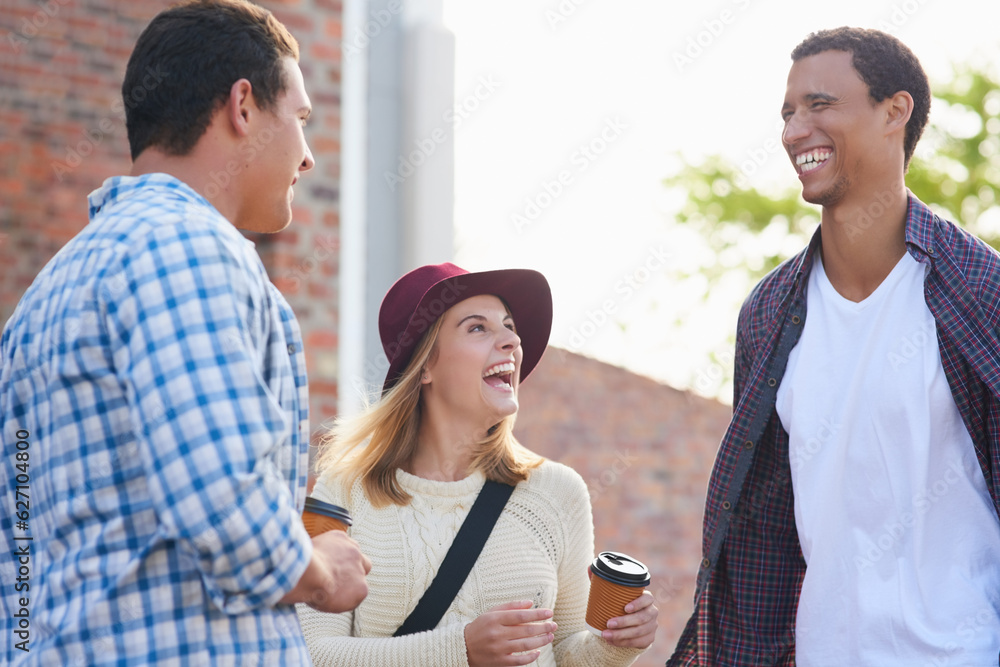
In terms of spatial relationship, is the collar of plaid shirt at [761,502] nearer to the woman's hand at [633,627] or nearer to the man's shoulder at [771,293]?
the man's shoulder at [771,293]

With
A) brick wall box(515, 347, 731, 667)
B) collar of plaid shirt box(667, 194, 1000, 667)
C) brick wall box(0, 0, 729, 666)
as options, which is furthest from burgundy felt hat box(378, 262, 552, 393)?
brick wall box(515, 347, 731, 667)

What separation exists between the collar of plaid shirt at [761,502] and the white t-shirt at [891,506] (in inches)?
5.1

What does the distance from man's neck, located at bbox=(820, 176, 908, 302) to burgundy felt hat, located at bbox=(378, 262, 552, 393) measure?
97 cm

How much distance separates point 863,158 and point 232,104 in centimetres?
187

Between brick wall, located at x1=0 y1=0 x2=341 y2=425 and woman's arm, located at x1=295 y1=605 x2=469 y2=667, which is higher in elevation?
brick wall, located at x1=0 y1=0 x2=341 y2=425

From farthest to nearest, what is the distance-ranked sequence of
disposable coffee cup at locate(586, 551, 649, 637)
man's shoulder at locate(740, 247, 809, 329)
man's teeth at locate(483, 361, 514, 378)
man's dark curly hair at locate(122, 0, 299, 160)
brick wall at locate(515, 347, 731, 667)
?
brick wall at locate(515, 347, 731, 667)
man's teeth at locate(483, 361, 514, 378)
man's shoulder at locate(740, 247, 809, 329)
disposable coffee cup at locate(586, 551, 649, 637)
man's dark curly hair at locate(122, 0, 299, 160)

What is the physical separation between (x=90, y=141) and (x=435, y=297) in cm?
315

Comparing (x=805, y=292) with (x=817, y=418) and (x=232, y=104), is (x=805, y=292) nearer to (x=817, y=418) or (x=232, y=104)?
(x=817, y=418)

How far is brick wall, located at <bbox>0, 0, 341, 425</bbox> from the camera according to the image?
541 centimetres

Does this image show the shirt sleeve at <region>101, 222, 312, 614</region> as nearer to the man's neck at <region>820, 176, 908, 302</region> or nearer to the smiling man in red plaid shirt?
the smiling man in red plaid shirt

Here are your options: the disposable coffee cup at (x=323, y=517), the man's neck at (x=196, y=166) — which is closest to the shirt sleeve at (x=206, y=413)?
the man's neck at (x=196, y=166)

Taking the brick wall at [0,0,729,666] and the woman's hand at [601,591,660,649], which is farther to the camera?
the brick wall at [0,0,729,666]

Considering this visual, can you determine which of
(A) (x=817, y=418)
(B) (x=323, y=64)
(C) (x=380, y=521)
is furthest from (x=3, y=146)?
(A) (x=817, y=418)

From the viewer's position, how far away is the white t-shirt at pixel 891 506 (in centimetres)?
274
